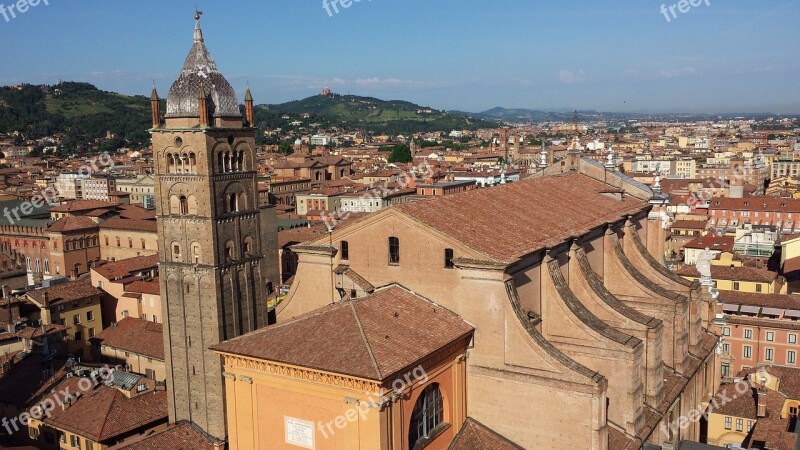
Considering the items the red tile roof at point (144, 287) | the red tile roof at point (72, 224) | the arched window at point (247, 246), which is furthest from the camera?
the red tile roof at point (72, 224)

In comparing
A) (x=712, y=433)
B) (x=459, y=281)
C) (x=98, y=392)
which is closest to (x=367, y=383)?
(x=459, y=281)

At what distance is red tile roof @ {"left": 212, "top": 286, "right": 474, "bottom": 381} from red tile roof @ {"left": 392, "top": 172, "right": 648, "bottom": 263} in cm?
297

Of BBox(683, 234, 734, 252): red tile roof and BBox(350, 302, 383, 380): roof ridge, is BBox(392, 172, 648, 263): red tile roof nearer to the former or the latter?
BBox(350, 302, 383, 380): roof ridge

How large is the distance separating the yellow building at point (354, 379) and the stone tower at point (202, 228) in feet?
26.3

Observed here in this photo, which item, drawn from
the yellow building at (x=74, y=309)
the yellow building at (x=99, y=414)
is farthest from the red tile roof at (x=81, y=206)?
the yellow building at (x=99, y=414)

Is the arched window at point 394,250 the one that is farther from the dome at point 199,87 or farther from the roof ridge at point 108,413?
the roof ridge at point 108,413

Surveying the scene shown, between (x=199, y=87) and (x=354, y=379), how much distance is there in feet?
52.6

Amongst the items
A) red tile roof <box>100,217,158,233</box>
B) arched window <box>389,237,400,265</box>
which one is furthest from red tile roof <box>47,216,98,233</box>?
arched window <box>389,237,400,265</box>

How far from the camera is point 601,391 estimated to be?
2253 centimetres

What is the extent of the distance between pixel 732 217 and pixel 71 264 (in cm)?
8009

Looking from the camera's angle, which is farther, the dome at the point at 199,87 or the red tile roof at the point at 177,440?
the dome at the point at 199,87

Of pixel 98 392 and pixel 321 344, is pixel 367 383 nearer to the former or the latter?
pixel 321 344

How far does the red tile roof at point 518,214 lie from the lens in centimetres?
2528

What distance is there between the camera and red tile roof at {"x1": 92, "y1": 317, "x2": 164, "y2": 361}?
4347 centimetres
